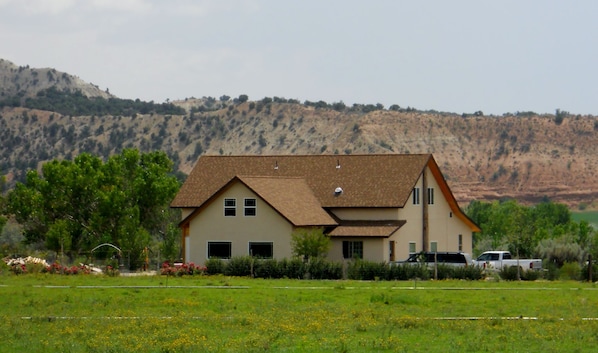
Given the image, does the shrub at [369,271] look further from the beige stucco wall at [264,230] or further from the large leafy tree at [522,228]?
the large leafy tree at [522,228]

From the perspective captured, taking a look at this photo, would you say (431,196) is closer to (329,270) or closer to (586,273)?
(329,270)

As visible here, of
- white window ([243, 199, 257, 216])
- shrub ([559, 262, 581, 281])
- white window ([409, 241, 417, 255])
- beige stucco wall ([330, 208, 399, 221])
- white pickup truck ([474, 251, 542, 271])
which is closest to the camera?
shrub ([559, 262, 581, 281])

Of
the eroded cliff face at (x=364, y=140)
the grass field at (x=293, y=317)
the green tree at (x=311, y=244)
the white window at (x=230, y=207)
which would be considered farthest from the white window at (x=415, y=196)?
the eroded cliff face at (x=364, y=140)

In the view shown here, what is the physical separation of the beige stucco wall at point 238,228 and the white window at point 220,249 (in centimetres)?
21

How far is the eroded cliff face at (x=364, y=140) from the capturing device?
147 m

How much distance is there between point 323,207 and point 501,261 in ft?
34.2

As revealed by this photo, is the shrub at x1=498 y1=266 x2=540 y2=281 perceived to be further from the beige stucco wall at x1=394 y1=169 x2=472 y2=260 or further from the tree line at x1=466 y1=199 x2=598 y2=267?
the beige stucco wall at x1=394 y1=169 x2=472 y2=260

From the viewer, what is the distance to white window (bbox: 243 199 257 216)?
201 feet

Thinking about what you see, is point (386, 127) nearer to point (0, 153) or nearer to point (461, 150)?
point (461, 150)

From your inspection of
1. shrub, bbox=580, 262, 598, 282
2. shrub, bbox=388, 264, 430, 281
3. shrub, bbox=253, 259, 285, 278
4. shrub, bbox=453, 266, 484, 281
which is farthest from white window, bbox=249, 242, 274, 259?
shrub, bbox=580, 262, 598, 282

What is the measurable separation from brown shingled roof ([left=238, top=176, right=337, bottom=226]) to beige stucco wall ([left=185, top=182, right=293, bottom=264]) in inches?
17.3

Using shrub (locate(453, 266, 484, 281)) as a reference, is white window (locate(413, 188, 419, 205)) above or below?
above

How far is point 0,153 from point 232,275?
105m

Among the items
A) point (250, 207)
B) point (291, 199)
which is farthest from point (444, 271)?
point (250, 207)
